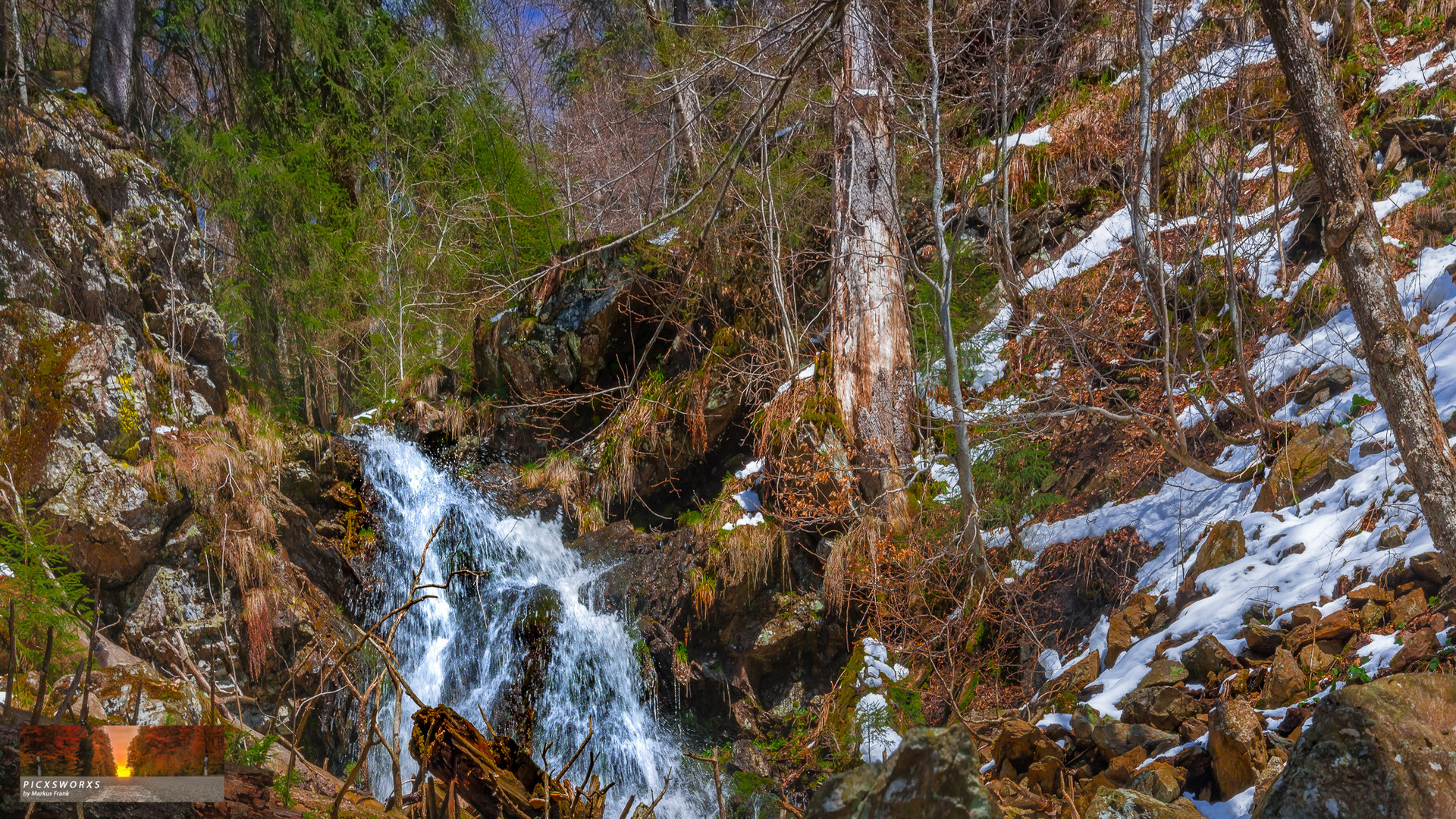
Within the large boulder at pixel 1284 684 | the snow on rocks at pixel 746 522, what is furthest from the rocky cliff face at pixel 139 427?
the large boulder at pixel 1284 684

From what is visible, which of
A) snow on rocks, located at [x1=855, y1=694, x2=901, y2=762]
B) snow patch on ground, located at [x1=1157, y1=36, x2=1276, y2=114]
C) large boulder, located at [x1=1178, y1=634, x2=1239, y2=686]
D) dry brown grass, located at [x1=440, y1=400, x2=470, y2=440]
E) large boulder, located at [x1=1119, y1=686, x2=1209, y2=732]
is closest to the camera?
large boulder, located at [x1=1119, y1=686, x2=1209, y2=732]

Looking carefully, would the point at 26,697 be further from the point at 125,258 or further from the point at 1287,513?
the point at 125,258

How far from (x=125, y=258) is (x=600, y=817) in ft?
23.6

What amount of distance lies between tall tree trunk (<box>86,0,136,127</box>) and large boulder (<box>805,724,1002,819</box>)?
27.9ft

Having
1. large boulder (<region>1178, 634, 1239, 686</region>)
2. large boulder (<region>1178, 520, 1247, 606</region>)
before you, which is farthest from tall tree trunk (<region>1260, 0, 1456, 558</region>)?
large boulder (<region>1178, 520, 1247, 606</region>)

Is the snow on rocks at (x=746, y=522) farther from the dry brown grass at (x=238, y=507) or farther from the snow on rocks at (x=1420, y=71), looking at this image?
the snow on rocks at (x=1420, y=71)

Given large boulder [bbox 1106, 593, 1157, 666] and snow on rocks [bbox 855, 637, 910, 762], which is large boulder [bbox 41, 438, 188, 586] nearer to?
snow on rocks [bbox 855, 637, 910, 762]

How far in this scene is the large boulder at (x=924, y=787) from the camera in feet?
3.79

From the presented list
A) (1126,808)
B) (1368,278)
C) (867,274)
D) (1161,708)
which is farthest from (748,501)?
(1126,808)

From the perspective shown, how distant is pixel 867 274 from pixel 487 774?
18.8 feet

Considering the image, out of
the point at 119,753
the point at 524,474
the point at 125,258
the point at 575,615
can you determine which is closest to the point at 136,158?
the point at 125,258

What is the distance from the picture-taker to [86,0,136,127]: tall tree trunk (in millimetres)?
6945

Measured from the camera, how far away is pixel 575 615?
665 cm

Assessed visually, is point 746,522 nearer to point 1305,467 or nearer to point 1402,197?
point 1305,467
